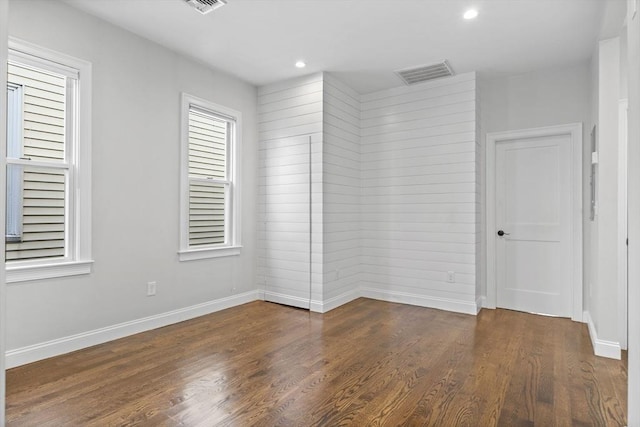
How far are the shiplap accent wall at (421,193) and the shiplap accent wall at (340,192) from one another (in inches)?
6.7

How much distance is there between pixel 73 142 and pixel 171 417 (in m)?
2.30

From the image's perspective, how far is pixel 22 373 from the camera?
2588 millimetres

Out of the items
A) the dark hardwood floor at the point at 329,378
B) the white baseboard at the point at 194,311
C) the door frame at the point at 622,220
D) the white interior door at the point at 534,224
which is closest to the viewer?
the dark hardwood floor at the point at 329,378

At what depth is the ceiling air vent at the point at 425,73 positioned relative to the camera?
13.4ft

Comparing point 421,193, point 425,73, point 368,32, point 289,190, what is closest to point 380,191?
point 421,193

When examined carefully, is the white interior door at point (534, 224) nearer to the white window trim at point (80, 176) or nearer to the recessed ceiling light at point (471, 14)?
the recessed ceiling light at point (471, 14)

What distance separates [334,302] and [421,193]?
1695mm

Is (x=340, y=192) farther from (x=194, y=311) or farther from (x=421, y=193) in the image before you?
(x=194, y=311)

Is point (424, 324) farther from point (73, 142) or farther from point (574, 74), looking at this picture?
point (73, 142)

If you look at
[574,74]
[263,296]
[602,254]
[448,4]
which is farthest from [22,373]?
[574,74]

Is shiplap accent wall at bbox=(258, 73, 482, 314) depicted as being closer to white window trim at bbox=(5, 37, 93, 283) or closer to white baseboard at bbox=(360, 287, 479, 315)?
white baseboard at bbox=(360, 287, 479, 315)

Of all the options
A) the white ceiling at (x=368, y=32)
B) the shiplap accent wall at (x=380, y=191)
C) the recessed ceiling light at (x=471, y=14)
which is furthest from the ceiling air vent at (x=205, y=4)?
the recessed ceiling light at (x=471, y=14)

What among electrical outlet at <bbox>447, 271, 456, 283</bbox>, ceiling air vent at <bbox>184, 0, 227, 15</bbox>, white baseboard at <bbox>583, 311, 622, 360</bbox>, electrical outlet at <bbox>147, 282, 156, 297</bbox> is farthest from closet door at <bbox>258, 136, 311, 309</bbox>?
white baseboard at <bbox>583, 311, 622, 360</bbox>

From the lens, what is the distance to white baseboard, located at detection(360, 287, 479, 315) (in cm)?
424
